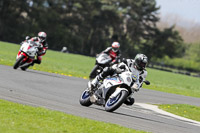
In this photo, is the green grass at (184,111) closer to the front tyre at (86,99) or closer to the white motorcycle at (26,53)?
the front tyre at (86,99)

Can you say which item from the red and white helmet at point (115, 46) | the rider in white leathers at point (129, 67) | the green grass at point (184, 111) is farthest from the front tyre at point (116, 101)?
the red and white helmet at point (115, 46)

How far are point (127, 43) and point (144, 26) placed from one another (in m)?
5.49

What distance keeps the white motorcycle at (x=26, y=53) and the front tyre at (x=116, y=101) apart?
361 inches

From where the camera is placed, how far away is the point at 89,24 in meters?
87.0

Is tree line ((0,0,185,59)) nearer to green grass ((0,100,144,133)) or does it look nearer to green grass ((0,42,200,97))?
green grass ((0,42,200,97))

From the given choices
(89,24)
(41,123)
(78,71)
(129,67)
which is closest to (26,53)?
(129,67)

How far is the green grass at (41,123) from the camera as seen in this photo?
21.7 feet

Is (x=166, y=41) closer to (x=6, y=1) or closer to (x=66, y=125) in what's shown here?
(x=6, y=1)

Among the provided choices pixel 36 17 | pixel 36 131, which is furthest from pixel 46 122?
pixel 36 17

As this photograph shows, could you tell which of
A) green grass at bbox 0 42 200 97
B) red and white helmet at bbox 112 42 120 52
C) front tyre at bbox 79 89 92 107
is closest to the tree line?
green grass at bbox 0 42 200 97

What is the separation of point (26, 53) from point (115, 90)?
9314mm

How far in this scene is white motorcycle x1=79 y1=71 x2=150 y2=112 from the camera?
32.3ft

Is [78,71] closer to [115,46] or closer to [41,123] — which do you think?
[115,46]

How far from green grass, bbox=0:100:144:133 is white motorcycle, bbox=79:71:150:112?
188cm
